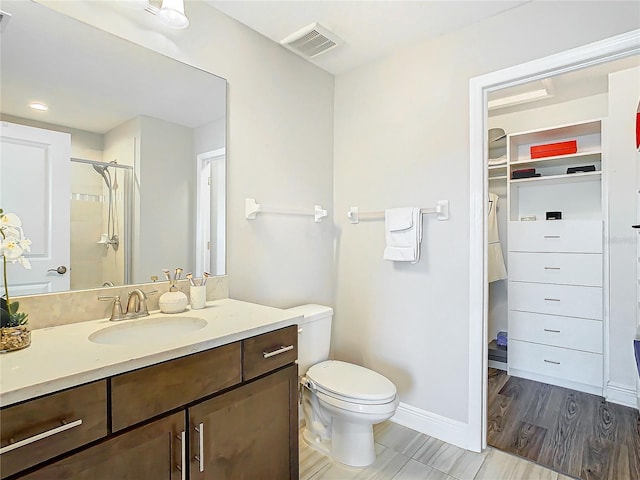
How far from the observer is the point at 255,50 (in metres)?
1.97

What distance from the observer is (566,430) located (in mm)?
2096

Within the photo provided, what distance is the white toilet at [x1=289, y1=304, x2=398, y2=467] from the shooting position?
1.65 meters

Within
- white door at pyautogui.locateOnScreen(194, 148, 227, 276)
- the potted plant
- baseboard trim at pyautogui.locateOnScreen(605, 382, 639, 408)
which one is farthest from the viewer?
baseboard trim at pyautogui.locateOnScreen(605, 382, 639, 408)

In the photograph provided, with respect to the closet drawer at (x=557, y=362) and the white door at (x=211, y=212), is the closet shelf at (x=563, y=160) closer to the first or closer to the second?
the closet drawer at (x=557, y=362)

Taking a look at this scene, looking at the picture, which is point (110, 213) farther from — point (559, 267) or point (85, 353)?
point (559, 267)

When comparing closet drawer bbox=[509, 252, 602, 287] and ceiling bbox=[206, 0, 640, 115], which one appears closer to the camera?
ceiling bbox=[206, 0, 640, 115]

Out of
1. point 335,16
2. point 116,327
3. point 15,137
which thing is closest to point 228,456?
point 116,327

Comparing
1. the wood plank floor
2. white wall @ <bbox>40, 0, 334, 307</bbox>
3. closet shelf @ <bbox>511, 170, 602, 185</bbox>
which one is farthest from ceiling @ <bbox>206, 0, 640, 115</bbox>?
the wood plank floor

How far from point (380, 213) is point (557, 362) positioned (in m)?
1.89

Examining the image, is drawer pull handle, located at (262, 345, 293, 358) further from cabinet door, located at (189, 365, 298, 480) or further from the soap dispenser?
the soap dispenser

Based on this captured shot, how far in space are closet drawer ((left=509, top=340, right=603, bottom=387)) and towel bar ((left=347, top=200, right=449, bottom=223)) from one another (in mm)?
1611

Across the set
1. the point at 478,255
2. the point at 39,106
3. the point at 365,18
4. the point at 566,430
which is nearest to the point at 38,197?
the point at 39,106

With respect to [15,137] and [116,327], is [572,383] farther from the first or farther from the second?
[15,137]

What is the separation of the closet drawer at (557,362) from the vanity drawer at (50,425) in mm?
3000
